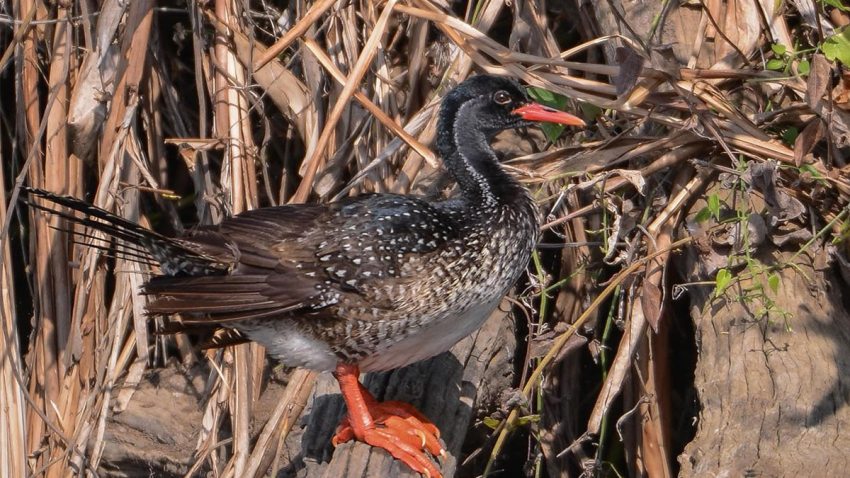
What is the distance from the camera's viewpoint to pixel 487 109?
391 cm

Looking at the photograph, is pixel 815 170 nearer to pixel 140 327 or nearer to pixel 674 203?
pixel 674 203

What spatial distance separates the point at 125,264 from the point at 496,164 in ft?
4.76

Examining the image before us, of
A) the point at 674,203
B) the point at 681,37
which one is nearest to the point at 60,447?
the point at 674,203

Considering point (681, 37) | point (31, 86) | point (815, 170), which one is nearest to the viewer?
point (815, 170)

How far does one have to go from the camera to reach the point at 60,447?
431 centimetres

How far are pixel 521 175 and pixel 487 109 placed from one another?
28 centimetres

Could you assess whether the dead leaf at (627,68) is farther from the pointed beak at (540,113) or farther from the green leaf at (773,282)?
the green leaf at (773,282)

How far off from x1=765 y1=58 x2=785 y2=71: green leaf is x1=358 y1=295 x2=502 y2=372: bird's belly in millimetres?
1230

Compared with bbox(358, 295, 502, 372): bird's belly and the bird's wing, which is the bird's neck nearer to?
the bird's wing

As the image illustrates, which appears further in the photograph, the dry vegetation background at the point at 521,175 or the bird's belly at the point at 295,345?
the dry vegetation background at the point at 521,175

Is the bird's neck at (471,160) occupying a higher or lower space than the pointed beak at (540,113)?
lower

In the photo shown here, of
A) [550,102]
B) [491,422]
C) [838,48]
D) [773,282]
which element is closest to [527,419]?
[491,422]

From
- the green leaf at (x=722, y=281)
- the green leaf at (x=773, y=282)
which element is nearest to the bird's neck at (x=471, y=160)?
the green leaf at (x=722, y=281)

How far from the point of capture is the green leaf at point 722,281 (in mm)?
3557
